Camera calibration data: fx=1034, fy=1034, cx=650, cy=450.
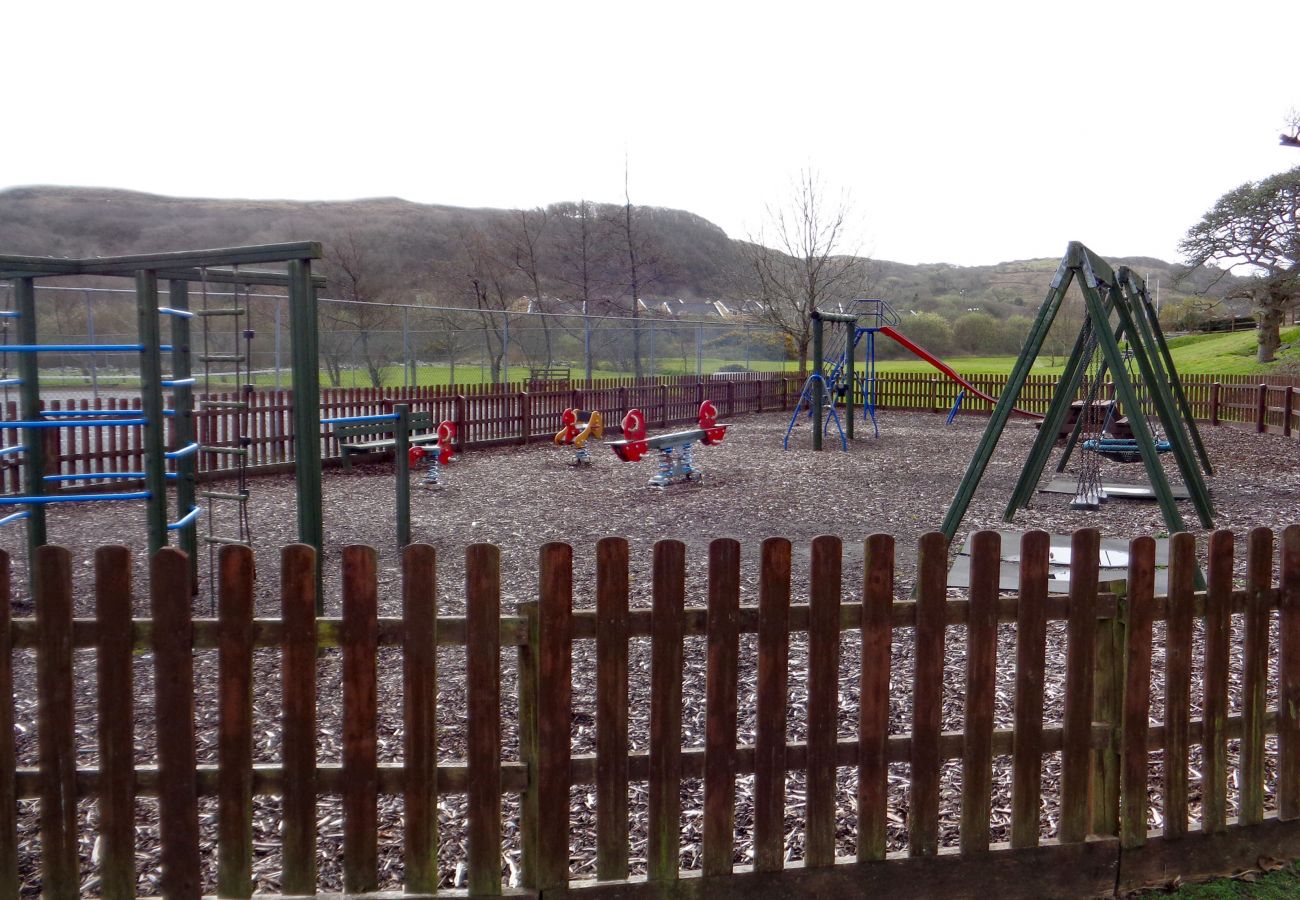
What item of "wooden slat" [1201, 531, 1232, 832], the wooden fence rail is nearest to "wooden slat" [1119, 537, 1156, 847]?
"wooden slat" [1201, 531, 1232, 832]

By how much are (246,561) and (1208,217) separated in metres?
44.5

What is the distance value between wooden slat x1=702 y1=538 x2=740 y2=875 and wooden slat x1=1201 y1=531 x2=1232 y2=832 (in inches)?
58.4

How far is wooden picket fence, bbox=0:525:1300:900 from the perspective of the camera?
2.59 metres

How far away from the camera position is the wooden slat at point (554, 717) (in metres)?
2.68

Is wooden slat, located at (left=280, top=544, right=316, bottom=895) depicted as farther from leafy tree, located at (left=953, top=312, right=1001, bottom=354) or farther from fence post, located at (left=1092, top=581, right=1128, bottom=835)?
leafy tree, located at (left=953, top=312, right=1001, bottom=354)

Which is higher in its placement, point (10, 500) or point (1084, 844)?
point (10, 500)

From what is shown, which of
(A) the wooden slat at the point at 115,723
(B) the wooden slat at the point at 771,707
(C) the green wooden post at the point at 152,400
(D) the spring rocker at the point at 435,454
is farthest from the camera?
(D) the spring rocker at the point at 435,454

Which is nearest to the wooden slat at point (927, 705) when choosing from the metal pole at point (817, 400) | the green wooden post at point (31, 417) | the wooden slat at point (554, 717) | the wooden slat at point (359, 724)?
the wooden slat at point (554, 717)

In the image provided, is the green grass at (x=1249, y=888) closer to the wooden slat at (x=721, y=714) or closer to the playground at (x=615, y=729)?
the playground at (x=615, y=729)

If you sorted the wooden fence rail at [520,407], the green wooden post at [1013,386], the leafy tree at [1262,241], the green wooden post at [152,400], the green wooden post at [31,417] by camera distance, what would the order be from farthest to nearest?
1. the leafy tree at [1262,241]
2. the wooden fence rail at [520,407]
3. the green wooden post at [1013,386]
4. the green wooden post at [31,417]
5. the green wooden post at [152,400]

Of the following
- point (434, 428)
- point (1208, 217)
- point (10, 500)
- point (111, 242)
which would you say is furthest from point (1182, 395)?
point (111, 242)

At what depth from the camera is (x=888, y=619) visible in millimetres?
2846

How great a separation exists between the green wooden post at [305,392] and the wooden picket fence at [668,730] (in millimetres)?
3277

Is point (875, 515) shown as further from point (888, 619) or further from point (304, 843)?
point (304, 843)
